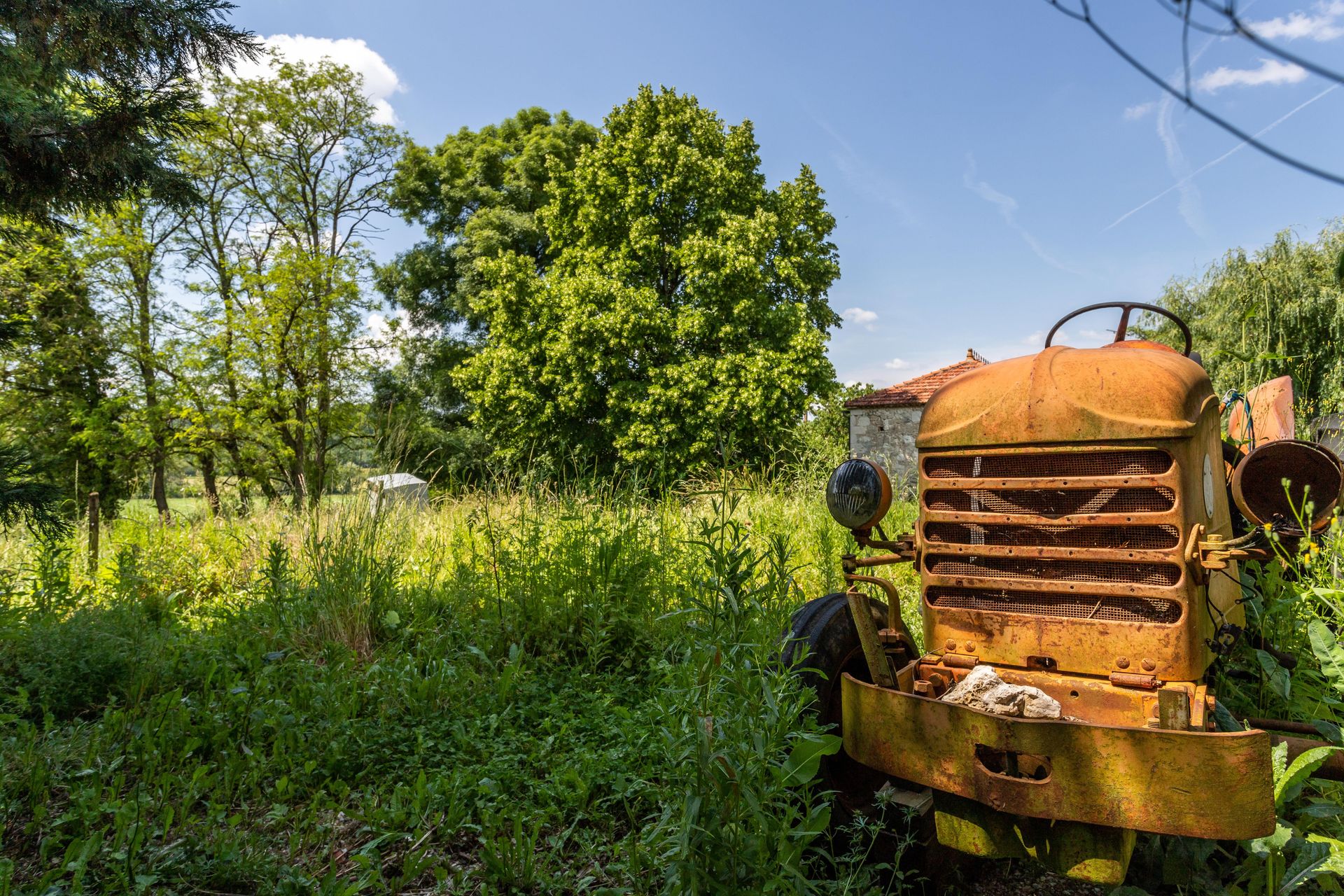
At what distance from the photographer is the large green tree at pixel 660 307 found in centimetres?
1814

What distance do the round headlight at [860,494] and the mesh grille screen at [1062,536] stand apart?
26cm

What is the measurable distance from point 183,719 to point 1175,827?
3836 mm

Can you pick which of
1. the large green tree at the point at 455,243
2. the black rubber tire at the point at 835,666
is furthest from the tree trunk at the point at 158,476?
the black rubber tire at the point at 835,666

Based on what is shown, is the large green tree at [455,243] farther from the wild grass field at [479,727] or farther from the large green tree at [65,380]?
the wild grass field at [479,727]

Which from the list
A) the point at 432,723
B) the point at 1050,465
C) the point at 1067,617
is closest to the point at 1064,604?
the point at 1067,617

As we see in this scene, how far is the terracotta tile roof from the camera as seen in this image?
67.1ft

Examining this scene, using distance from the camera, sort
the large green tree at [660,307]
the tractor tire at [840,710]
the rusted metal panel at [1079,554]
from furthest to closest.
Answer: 1. the large green tree at [660,307]
2. the tractor tire at [840,710]
3. the rusted metal panel at [1079,554]

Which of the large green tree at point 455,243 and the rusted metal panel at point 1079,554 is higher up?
the large green tree at point 455,243

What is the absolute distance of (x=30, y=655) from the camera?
13.2ft

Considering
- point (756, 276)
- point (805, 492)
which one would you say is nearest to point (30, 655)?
point (805, 492)

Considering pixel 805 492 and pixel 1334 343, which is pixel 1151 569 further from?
pixel 1334 343

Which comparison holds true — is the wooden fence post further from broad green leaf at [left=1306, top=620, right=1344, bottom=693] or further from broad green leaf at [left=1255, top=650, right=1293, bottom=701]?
broad green leaf at [left=1306, top=620, right=1344, bottom=693]

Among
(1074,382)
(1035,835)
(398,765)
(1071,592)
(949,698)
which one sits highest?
(1074,382)

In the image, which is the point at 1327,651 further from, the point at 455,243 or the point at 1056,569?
the point at 455,243
